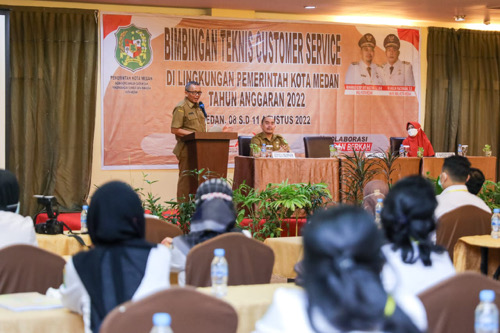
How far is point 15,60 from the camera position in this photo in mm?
9031

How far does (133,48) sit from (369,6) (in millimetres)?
3337

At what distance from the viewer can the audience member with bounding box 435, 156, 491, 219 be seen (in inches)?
183

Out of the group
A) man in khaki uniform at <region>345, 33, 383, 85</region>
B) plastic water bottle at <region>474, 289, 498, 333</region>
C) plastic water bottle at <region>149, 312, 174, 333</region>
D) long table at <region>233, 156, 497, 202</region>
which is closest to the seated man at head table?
long table at <region>233, 156, 497, 202</region>

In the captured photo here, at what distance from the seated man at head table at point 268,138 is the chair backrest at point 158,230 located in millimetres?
4231

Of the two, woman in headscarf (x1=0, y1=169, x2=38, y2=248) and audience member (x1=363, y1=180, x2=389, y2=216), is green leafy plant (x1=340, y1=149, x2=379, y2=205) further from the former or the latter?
woman in headscarf (x1=0, y1=169, x2=38, y2=248)

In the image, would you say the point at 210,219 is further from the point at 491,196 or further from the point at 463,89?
the point at 463,89

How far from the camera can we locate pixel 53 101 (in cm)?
920

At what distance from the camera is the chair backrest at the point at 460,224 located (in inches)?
178

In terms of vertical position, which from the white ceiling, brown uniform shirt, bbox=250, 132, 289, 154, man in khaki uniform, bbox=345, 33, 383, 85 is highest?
the white ceiling

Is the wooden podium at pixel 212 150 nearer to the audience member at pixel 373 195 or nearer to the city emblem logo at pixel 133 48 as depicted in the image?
the audience member at pixel 373 195

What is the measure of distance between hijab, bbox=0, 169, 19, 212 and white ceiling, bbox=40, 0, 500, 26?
6.18 m

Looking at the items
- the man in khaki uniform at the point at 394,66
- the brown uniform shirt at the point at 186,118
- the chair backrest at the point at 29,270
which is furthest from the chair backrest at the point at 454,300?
the man in khaki uniform at the point at 394,66

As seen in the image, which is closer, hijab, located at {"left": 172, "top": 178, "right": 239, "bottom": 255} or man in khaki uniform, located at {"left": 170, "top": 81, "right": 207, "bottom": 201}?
hijab, located at {"left": 172, "top": 178, "right": 239, "bottom": 255}

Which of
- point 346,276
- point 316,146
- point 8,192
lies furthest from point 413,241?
point 316,146
